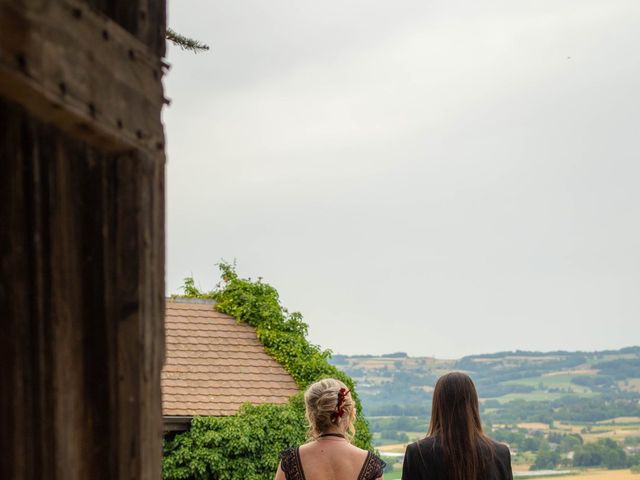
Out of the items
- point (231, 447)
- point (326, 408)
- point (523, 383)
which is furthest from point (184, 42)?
point (523, 383)

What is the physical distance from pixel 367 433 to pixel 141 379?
1269 centimetres

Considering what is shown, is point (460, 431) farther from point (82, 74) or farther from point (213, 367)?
point (213, 367)

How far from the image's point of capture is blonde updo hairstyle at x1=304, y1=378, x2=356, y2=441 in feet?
16.9

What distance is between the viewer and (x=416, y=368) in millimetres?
75750

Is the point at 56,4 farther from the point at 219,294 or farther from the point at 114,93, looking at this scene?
the point at 219,294

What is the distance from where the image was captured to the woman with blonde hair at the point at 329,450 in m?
5.16

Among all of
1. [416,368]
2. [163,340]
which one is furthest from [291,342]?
[416,368]

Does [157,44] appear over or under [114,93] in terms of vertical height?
over

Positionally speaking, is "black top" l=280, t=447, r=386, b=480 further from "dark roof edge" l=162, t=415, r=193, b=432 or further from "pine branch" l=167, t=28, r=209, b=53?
"dark roof edge" l=162, t=415, r=193, b=432

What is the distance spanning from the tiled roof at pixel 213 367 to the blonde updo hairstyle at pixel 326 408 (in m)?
8.49

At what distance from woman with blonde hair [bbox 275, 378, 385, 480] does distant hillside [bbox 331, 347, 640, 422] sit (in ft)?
187

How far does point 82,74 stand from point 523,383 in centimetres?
8720

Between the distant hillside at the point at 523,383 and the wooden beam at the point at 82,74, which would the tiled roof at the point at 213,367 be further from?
the distant hillside at the point at 523,383

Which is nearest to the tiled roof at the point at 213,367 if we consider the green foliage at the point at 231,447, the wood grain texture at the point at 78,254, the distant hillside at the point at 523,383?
the green foliage at the point at 231,447
